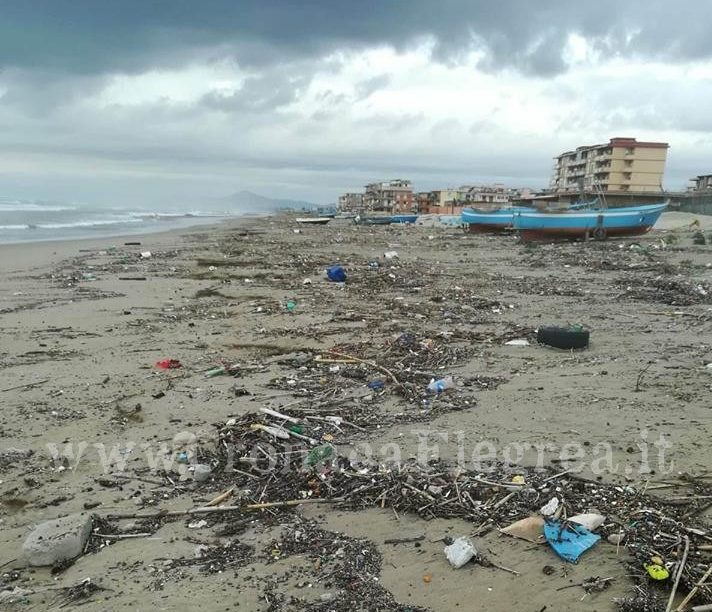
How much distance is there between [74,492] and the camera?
130 inches

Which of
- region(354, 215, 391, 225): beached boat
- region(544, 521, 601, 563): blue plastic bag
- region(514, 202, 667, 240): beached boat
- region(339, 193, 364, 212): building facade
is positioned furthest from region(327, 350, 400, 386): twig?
region(339, 193, 364, 212): building facade

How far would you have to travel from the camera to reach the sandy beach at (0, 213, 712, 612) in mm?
2469

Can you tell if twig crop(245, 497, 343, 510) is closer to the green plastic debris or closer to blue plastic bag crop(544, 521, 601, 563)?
the green plastic debris

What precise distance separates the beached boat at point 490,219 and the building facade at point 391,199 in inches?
2598

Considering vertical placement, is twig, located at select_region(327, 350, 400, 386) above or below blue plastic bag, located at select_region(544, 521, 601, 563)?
below

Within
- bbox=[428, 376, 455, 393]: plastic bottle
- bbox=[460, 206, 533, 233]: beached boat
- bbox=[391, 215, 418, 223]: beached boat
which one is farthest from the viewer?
bbox=[391, 215, 418, 223]: beached boat

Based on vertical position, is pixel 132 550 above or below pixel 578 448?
below

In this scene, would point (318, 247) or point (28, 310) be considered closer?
point (28, 310)

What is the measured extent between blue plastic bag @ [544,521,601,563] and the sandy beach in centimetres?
6

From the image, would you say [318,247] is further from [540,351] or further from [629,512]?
[629,512]

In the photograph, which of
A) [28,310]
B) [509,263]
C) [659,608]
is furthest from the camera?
[509,263]

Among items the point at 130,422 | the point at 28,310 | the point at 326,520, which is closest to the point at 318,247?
the point at 28,310

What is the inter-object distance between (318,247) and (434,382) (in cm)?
1641

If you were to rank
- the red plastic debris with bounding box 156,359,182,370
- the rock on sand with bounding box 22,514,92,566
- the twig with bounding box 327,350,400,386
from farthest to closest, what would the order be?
the red plastic debris with bounding box 156,359,182,370 → the twig with bounding box 327,350,400,386 → the rock on sand with bounding box 22,514,92,566
